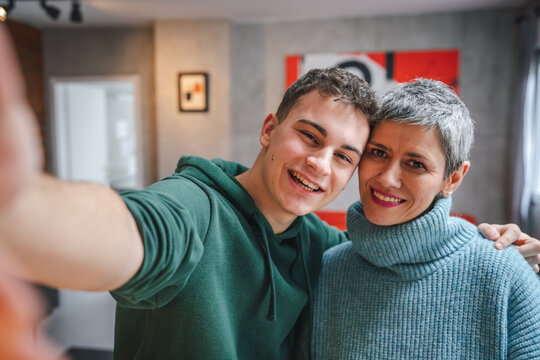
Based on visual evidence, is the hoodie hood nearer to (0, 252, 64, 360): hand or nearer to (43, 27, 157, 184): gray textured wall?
(0, 252, 64, 360): hand

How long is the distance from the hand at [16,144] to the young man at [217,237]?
0.47 feet

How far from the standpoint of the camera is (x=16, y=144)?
0.45ft

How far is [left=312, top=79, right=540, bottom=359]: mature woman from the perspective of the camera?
0.99 metres

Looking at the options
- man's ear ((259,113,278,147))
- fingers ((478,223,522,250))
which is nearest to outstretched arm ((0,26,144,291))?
man's ear ((259,113,278,147))

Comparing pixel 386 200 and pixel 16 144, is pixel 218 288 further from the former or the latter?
pixel 16 144

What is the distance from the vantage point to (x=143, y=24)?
497 centimetres

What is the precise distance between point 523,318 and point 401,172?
1.49ft

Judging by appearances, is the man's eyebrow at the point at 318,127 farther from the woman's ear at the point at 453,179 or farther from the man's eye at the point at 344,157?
the woman's ear at the point at 453,179

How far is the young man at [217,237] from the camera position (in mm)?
392

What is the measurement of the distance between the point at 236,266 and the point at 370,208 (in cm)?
41

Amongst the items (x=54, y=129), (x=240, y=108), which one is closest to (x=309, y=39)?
(x=240, y=108)

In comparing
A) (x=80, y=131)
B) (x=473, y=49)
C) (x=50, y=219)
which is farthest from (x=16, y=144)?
(x=80, y=131)

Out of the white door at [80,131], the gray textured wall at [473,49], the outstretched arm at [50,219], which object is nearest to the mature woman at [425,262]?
the outstretched arm at [50,219]

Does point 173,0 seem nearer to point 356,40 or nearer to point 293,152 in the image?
point 356,40
